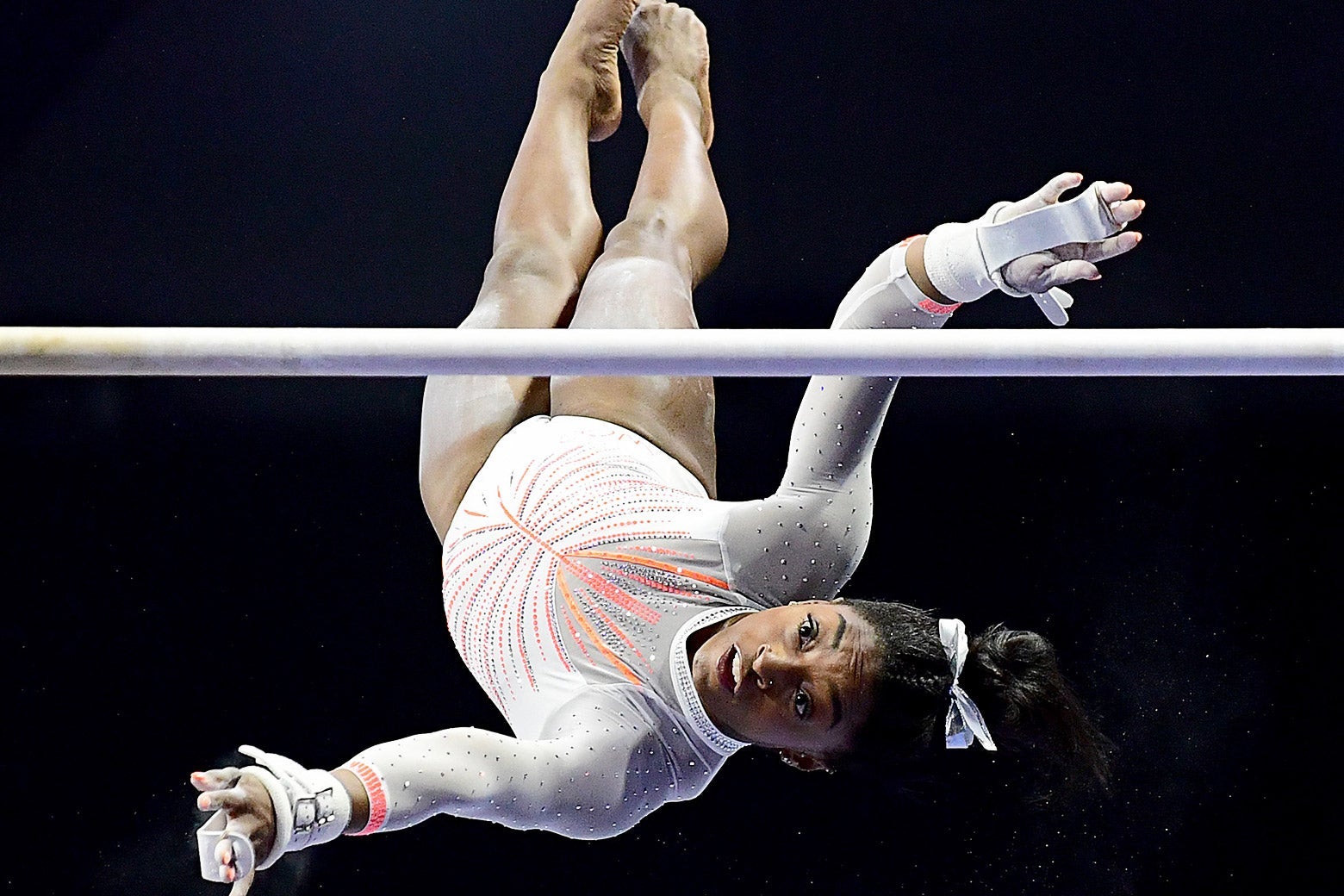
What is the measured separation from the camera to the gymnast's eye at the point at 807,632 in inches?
49.1

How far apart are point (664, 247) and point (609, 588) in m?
0.43

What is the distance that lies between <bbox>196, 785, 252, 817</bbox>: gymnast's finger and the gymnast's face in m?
0.43

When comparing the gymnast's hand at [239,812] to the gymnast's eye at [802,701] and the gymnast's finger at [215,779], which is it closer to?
the gymnast's finger at [215,779]

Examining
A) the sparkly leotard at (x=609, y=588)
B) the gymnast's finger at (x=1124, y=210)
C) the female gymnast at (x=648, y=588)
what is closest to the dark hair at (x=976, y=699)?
the female gymnast at (x=648, y=588)

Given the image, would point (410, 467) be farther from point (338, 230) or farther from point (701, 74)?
point (701, 74)

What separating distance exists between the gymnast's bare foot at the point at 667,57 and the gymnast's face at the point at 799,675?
29.0 inches

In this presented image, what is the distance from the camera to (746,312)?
198 cm

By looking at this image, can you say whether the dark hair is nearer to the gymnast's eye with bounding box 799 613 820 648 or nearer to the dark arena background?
the gymnast's eye with bounding box 799 613 820 648

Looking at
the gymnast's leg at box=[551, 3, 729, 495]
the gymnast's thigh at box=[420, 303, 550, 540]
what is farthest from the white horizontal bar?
the gymnast's thigh at box=[420, 303, 550, 540]

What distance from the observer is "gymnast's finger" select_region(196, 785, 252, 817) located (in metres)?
0.97

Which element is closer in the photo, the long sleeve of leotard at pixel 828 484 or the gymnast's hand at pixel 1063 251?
the gymnast's hand at pixel 1063 251

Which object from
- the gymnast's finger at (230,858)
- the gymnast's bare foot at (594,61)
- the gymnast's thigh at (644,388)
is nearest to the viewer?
the gymnast's finger at (230,858)

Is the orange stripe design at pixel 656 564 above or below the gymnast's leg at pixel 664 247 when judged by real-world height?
Result: below

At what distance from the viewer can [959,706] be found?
50.7 inches
